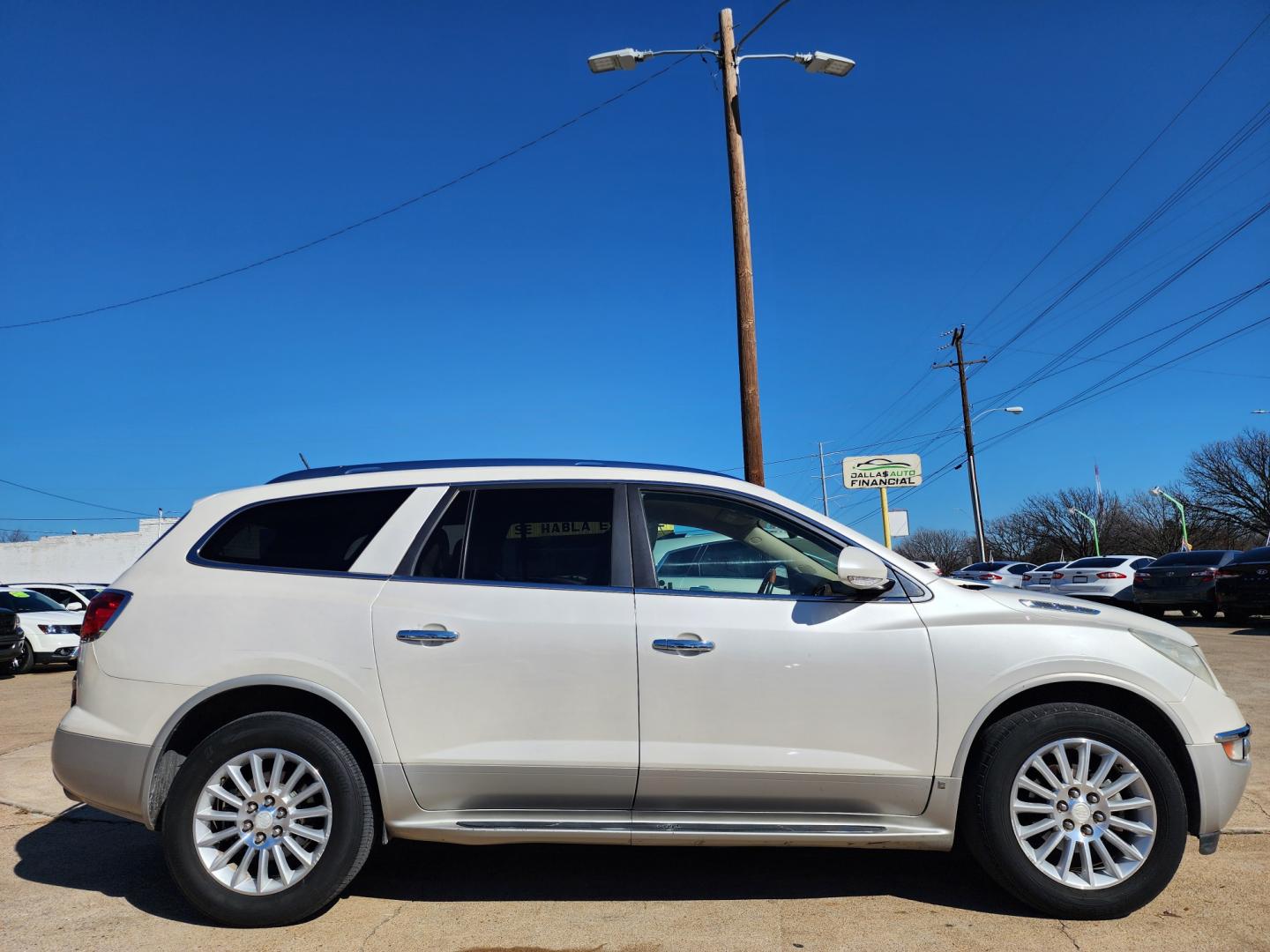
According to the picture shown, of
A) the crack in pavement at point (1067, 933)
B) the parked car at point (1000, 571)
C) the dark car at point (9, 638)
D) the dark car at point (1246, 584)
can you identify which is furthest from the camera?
the parked car at point (1000, 571)

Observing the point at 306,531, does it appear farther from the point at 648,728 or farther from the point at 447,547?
the point at 648,728

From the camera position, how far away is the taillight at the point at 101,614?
3955 millimetres

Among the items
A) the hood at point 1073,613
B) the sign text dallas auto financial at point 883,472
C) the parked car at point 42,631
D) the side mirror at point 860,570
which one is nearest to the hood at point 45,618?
the parked car at point 42,631

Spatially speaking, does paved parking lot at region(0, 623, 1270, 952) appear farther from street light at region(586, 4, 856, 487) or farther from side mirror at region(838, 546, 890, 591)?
street light at region(586, 4, 856, 487)

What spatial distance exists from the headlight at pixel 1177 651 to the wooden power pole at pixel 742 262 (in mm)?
6650

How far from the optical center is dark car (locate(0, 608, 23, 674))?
15.0m

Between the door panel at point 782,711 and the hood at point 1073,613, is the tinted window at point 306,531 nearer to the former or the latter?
the door panel at point 782,711

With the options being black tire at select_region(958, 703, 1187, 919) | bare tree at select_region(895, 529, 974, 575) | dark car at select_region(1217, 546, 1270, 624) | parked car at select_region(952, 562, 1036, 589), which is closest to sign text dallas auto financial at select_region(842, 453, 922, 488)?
dark car at select_region(1217, 546, 1270, 624)

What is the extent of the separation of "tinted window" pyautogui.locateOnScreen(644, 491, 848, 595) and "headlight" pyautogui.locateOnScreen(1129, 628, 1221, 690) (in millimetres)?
1261

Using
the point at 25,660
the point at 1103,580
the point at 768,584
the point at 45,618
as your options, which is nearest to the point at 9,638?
the point at 25,660

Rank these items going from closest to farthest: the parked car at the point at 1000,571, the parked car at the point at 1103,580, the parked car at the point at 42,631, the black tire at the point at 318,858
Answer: the black tire at the point at 318,858
the parked car at the point at 42,631
the parked car at the point at 1103,580
the parked car at the point at 1000,571

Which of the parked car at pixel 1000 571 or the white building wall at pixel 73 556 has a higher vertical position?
the white building wall at pixel 73 556

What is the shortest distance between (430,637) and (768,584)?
1404 millimetres

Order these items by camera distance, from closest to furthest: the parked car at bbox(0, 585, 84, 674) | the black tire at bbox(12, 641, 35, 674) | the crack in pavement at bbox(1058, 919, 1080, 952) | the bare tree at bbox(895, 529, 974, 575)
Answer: the crack in pavement at bbox(1058, 919, 1080, 952) < the black tire at bbox(12, 641, 35, 674) < the parked car at bbox(0, 585, 84, 674) < the bare tree at bbox(895, 529, 974, 575)
